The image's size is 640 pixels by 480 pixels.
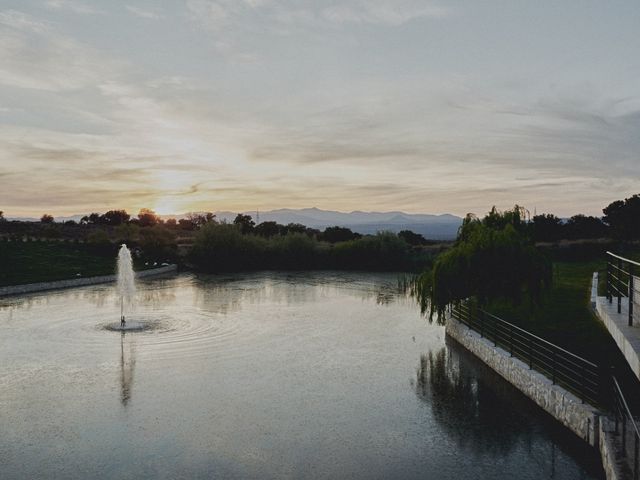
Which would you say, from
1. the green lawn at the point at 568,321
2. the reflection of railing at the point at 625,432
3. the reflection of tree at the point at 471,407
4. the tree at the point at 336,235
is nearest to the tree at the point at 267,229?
the tree at the point at 336,235

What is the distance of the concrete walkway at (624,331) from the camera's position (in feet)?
26.4

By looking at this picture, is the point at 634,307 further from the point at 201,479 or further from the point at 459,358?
the point at 459,358

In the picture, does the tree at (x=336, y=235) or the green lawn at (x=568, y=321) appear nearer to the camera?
the green lawn at (x=568, y=321)

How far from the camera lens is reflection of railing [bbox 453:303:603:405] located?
1448cm

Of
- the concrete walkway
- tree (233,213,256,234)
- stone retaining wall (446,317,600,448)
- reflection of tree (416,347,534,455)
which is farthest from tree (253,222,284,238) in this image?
the concrete walkway

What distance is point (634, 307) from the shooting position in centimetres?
985

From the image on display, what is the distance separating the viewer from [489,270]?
2409 centimetres

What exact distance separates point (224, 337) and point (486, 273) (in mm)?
11949

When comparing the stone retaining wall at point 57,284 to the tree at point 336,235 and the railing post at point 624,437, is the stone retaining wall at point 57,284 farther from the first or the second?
the tree at point 336,235

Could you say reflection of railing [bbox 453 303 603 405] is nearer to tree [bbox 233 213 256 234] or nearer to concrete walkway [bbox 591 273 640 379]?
concrete walkway [bbox 591 273 640 379]

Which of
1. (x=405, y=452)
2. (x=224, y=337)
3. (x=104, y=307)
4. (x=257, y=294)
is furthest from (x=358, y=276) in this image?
(x=405, y=452)

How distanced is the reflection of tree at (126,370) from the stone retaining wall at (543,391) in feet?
38.3

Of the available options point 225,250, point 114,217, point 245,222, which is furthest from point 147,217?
point 225,250

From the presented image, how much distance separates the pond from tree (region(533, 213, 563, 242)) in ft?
200
